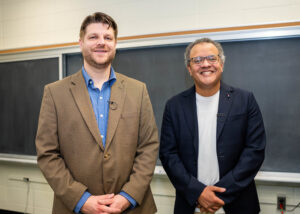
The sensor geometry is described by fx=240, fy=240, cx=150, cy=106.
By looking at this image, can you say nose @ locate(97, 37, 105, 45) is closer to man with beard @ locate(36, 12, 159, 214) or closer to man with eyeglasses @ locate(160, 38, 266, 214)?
man with beard @ locate(36, 12, 159, 214)

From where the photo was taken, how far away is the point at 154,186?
2.28 meters

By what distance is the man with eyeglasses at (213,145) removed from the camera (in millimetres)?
1422

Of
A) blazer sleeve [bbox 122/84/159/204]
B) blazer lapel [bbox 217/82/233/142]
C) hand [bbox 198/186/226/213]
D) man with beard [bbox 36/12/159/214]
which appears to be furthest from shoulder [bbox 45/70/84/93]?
hand [bbox 198/186/226/213]

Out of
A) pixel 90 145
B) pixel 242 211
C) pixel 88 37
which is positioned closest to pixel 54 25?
pixel 88 37

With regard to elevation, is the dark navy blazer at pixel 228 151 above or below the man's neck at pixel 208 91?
below

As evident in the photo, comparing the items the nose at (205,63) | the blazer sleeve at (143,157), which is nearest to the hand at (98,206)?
the blazer sleeve at (143,157)

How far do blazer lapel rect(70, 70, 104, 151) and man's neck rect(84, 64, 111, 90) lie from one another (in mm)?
63

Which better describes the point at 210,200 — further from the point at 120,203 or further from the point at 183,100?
the point at 183,100

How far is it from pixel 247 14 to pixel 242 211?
158cm

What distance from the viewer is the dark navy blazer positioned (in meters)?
1.42

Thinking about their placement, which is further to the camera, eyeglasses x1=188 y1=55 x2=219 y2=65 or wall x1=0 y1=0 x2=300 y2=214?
wall x1=0 y1=0 x2=300 y2=214

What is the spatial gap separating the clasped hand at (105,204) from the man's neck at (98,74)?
2.01ft

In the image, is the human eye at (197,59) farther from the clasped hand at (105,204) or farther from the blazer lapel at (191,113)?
the clasped hand at (105,204)

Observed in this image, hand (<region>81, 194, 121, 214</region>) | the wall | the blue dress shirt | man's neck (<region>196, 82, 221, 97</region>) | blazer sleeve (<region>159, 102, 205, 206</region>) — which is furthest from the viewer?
the wall
